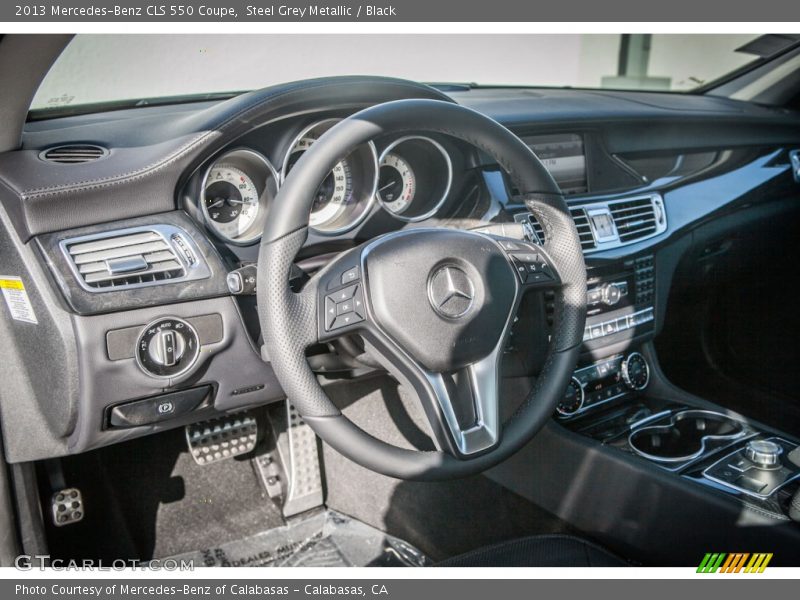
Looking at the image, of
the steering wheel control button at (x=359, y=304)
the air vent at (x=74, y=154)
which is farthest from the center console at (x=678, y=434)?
the air vent at (x=74, y=154)

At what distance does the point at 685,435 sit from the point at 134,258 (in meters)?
1.54

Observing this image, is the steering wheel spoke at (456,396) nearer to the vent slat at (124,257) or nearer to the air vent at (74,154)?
the vent slat at (124,257)

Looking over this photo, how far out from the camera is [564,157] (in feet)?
7.52

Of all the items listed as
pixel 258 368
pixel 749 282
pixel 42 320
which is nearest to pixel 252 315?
pixel 258 368

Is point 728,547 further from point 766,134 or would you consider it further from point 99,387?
point 766,134

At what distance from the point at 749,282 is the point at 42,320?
2.48 meters

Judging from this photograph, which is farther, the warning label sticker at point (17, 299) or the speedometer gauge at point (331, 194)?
the speedometer gauge at point (331, 194)

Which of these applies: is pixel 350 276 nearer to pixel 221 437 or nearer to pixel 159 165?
pixel 159 165

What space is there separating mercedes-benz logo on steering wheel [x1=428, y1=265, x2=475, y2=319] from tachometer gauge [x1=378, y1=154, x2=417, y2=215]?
44cm

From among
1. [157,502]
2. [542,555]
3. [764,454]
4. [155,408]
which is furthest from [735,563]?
[157,502]

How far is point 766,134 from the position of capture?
9.52ft

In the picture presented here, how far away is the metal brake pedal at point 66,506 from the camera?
209cm

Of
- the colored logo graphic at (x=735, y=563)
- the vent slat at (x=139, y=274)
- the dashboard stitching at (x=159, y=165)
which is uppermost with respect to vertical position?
the dashboard stitching at (x=159, y=165)

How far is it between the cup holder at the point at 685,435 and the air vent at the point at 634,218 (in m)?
0.54
